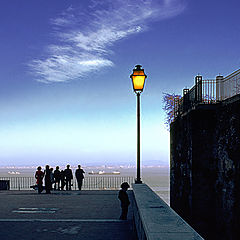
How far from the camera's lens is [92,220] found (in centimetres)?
1023

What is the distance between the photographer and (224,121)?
1378 centimetres

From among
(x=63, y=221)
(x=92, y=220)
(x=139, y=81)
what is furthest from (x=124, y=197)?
(x=139, y=81)

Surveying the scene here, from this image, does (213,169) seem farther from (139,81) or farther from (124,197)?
(124,197)

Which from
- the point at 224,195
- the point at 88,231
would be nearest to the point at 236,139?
the point at 224,195

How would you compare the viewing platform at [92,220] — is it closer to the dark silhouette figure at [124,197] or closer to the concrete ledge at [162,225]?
Answer: the concrete ledge at [162,225]

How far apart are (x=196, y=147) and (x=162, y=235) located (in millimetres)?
11440

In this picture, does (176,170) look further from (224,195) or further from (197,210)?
(224,195)

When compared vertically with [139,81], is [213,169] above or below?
below

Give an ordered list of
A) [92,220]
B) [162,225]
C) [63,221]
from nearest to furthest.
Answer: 1. [162,225]
2. [63,221]
3. [92,220]

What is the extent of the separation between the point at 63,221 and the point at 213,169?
754 cm

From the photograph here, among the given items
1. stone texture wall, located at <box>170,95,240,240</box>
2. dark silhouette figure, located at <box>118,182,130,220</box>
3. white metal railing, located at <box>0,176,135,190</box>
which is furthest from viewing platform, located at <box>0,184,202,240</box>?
white metal railing, located at <box>0,176,135,190</box>

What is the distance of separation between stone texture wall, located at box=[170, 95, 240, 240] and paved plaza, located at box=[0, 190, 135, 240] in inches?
149

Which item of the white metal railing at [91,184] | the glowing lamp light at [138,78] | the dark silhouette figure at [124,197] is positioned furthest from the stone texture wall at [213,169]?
the white metal railing at [91,184]

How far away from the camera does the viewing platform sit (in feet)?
15.2
